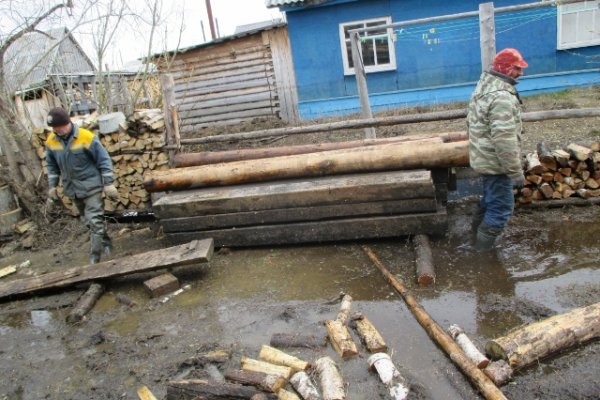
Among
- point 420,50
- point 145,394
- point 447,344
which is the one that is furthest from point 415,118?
point 420,50

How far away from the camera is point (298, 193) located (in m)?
5.29

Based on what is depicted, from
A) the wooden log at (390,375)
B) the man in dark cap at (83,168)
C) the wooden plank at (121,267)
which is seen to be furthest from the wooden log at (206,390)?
the man in dark cap at (83,168)

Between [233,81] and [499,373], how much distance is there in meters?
13.0

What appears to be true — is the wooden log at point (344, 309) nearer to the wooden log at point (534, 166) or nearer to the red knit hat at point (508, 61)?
the red knit hat at point (508, 61)

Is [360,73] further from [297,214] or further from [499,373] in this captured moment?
[499,373]

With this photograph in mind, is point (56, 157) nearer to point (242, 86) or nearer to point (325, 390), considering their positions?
point (325, 390)

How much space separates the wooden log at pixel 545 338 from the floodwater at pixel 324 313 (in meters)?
0.07

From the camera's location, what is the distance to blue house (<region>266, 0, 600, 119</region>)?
39.6 feet

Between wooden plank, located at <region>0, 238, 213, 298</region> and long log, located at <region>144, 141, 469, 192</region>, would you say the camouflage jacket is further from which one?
wooden plank, located at <region>0, 238, 213, 298</region>

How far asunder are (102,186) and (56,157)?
632 millimetres

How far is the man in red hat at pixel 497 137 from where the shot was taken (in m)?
4.17

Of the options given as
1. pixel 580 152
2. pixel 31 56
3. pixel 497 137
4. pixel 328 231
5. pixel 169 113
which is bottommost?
pixel 328 231

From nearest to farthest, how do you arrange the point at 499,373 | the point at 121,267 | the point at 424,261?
the point at 499,373 → the point at 424,261 → the point at 121,267

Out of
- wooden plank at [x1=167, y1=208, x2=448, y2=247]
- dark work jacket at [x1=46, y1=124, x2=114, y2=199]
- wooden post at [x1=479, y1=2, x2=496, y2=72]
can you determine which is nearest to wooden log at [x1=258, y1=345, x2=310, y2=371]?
wooden plank at [x1=167, y1=208, x2=448, y2=247]
